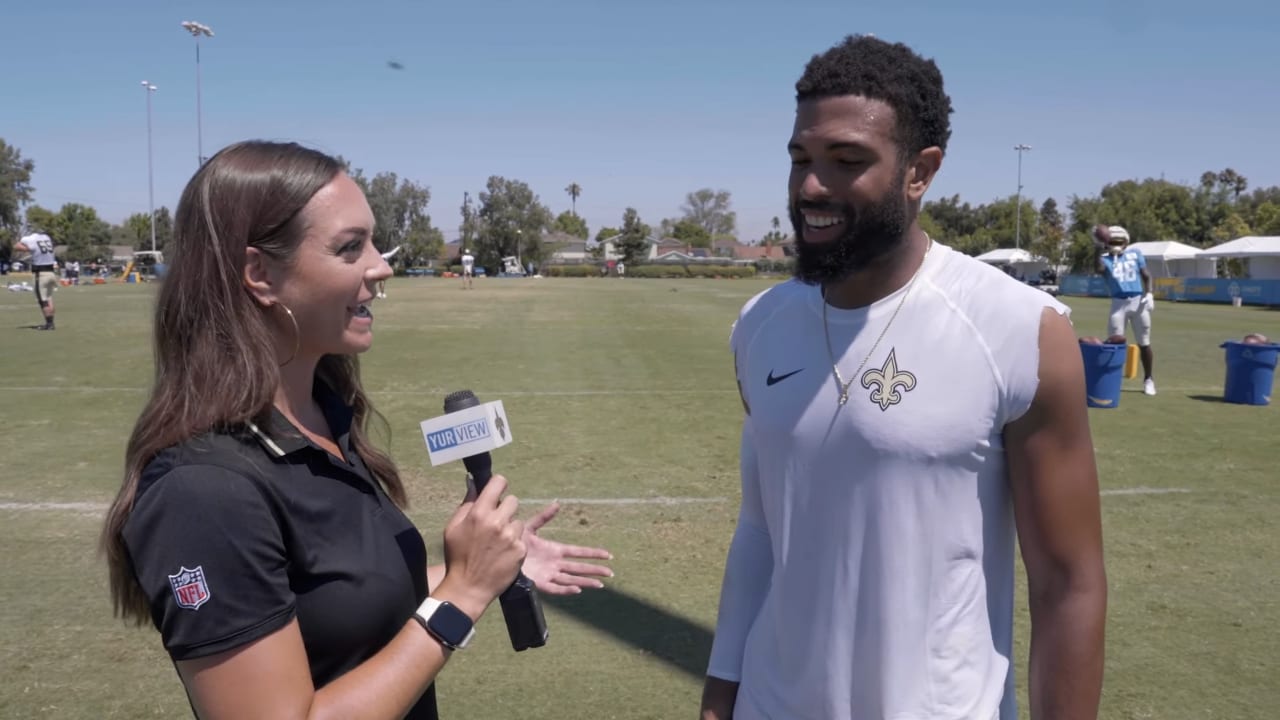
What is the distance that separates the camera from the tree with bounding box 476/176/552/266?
11775 centimetres

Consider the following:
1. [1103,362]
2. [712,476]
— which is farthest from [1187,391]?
[712,476]

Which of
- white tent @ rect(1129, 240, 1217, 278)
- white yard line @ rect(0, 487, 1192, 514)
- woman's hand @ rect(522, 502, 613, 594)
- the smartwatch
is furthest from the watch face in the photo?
white tent @ rect(1129, 240, 1217, 278)

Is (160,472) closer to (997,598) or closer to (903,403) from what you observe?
(903,403)

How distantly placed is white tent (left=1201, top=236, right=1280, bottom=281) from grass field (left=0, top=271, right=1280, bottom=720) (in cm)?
3385

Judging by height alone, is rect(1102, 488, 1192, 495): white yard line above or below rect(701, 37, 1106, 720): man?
below

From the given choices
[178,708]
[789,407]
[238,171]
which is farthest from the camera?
[178,708]

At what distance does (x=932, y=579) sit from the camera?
198 centimetres

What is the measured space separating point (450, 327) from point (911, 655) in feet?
65.3

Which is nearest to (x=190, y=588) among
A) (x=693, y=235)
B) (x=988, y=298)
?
(x=988, y=298)

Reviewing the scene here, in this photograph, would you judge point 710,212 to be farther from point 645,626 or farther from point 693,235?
point 645,626

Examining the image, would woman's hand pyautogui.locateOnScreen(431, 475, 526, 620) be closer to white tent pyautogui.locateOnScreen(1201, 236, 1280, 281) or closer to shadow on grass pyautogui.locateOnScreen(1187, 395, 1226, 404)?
shadow on grass pyautogui.locateOnScreen(1187, 395, 1226, 404)

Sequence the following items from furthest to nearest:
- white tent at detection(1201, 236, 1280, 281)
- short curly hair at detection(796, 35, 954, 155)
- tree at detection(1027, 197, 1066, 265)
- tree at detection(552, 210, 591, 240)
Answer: tree at detection(552, 210, 591, 240) → tree at detection(1027, 197, 1066, 265) → white tent at detection(1201, 236, 1280, 281) → short curly hair at detection(796, 35, 954, 155)

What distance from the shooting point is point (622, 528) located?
6379 millimetres

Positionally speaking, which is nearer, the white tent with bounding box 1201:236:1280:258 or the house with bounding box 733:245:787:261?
the white tent with bounding box 1201:236:1280:258
